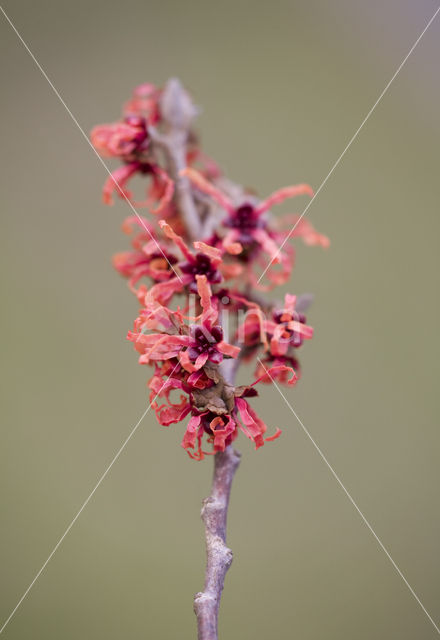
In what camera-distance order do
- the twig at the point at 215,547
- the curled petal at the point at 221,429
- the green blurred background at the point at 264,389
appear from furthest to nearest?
the green blurred background at the point at 264,389
the curled petal at the point at 221,429
the twig at the point at 215,547

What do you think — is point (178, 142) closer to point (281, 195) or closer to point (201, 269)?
point (281, 195)

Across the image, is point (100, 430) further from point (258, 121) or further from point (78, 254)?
point (258, 121)

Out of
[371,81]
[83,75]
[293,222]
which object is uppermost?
[371,81]

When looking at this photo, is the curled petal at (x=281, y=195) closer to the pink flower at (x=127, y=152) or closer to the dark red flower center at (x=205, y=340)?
the pink flower at (x=127, y=152)

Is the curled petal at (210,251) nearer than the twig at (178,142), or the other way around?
the curled petal at (210,251)

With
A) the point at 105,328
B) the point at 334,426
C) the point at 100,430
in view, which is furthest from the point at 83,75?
the point at 334,426

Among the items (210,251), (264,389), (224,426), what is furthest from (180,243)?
(264,389)

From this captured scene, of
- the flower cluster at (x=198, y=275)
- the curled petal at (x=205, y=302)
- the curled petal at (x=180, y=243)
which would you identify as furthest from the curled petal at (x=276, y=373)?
the curled petal at (x=180, y=243)
